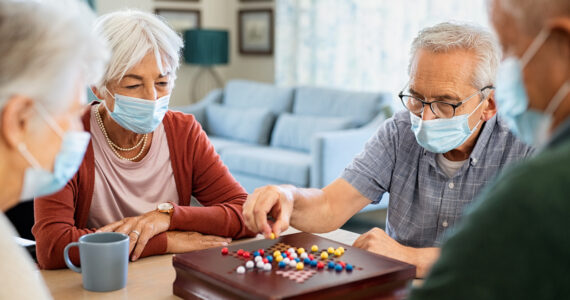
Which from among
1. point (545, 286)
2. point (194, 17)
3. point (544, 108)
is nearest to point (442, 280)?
point (545, 286)

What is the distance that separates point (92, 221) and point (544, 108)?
4.18ft

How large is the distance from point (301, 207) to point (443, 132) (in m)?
0.43

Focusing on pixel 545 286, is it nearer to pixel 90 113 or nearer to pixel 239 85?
pixel 90 113

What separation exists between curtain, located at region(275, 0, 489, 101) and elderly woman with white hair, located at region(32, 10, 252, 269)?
3.21 meters

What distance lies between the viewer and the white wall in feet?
21.1

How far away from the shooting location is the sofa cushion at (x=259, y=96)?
5312 millimetres

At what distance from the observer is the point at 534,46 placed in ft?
2.46

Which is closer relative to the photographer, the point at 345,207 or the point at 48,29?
the point at 48,29

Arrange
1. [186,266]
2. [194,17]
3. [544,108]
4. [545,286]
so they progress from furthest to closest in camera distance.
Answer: [194,17]
[186,266]
[544,108]
[545,286]

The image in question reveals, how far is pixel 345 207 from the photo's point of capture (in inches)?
69.1

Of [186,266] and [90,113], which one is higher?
[90,113]

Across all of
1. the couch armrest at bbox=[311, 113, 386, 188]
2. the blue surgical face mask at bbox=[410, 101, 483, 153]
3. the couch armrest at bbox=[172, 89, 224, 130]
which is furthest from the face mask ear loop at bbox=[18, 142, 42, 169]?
the couch armrest at bbox=[172, 89, 224, 130]

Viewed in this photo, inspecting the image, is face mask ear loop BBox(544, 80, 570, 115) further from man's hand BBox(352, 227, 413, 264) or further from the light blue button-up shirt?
the light blue button-up shirt

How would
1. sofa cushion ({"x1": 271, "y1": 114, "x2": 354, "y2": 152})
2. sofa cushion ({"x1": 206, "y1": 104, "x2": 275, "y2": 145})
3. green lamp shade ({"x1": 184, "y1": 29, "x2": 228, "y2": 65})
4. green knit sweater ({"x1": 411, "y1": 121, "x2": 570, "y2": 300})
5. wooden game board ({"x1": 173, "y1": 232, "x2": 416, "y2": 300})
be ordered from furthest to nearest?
green lamp shade ({"x1": 184, "y1": 29, "x2": 228, "y2": 65}) → sofa cushion ({"x1": 206, "y1": 104, "x2": 275, "y2": 145}) → sofa cushion ({"x1": 271, "y1": 114, "x2": 354, "y2": 152}) → wooden game board ({"x1": 173, "y1": 232, "x2": 416, "y2": 300}) → green knit sweater ({"x1": 411, "y1": 121, "x2": 570, "y2": 300})
